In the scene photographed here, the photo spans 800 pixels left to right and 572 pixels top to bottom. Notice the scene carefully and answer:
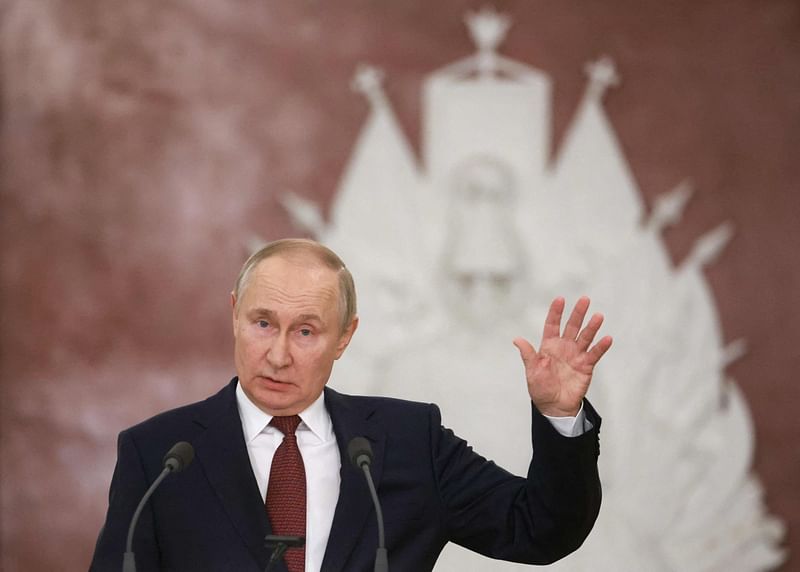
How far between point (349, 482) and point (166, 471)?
397 millimetres

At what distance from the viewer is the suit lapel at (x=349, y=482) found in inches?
79.4

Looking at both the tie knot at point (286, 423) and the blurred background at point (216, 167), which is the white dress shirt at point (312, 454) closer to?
the tie knot at point (286, 423)

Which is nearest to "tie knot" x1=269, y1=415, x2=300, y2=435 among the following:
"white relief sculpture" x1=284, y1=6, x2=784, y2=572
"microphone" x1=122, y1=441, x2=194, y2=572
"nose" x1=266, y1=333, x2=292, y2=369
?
"nose" x1=266, y1=333, x2=292, y2=369

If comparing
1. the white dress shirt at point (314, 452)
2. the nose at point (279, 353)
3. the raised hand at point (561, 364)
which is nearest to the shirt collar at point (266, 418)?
the white dress shirt at point (314, 452)

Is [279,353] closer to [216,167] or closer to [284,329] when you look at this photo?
[284,329]

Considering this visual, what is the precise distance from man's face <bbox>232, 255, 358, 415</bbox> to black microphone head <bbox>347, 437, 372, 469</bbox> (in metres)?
0.20

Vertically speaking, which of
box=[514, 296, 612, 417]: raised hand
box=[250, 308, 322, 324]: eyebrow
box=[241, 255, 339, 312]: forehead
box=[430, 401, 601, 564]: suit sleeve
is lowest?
box=[430, 401, 601, 564]: suit sleeve

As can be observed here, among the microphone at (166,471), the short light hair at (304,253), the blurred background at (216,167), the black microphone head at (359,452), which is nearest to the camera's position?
the microphone at (166,471)

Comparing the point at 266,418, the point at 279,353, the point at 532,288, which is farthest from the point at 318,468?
the point at 532,288

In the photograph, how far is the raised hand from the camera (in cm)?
203

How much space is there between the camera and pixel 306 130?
5.13 metres

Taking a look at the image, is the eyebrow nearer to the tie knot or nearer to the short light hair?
the short light hair

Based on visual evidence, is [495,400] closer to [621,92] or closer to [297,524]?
[621,92]

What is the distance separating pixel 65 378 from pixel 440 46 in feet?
7.71
